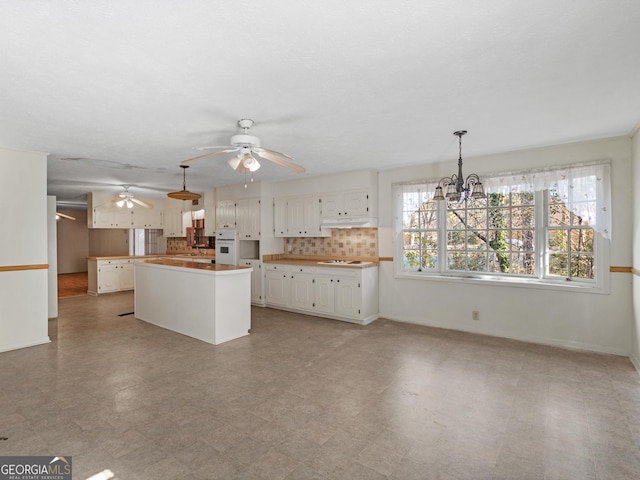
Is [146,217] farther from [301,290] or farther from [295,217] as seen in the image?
[301,290]

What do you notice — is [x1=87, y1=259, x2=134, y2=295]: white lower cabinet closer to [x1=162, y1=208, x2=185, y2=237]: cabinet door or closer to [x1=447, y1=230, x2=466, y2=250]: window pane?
[x1=162, y1=208, x2=185, y2=237]: cabinet door

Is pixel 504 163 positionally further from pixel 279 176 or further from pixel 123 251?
pixel 123 251

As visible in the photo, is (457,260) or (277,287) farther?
(277,287)

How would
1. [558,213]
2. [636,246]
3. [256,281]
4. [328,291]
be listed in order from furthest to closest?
1. [256,281]
2. [328,291]
3. [558,213]
4. [636,246]

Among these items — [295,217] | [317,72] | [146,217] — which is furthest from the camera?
[146,217]

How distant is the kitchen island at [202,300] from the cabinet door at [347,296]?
1.41 m

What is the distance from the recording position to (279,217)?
634 centimetres

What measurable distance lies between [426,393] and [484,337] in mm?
1896

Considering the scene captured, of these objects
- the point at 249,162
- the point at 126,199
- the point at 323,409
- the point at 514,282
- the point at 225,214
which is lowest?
the point at 323,409

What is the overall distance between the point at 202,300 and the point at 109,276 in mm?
4738

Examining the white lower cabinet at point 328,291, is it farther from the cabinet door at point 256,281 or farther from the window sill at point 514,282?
the window sill at point 514,282

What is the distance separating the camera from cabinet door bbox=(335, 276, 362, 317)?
499 centimetres

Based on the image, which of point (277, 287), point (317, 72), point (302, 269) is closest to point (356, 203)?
point (302, 269)

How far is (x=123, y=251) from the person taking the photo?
9.91 meters
